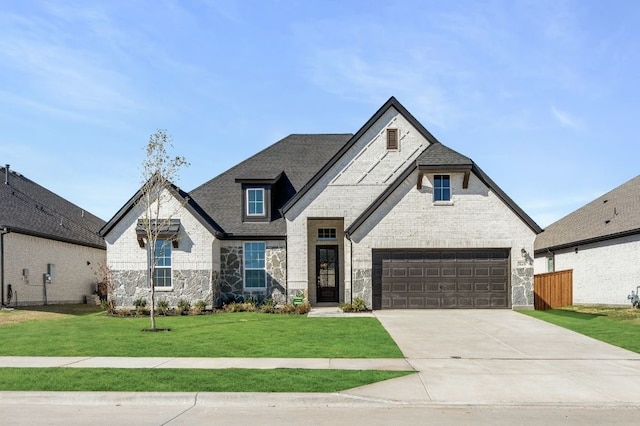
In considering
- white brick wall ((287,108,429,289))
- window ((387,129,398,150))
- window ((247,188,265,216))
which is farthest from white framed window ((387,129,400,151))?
window ((247,188,265,216))

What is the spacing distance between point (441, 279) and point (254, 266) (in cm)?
864

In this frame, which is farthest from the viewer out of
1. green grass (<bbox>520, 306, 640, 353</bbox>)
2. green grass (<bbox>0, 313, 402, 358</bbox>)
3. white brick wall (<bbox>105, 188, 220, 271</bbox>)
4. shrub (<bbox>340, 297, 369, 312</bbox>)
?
white brick wall (<bbox>105, 188, 220, 271</bbox>)

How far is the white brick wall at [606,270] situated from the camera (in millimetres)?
26188

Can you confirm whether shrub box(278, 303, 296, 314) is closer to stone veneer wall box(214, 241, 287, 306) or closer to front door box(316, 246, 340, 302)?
stone veneer wall box(214, 241, 287, 306)

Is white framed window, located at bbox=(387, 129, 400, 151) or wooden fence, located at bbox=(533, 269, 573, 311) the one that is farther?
white framed window, located at bbox=(387, 129, 400, 151)

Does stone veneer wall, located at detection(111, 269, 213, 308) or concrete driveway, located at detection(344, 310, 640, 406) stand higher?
stone veneer wall, located at detection(111, 269, 213, 308)

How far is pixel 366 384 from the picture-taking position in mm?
10352

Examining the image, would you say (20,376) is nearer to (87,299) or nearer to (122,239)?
(122,239)

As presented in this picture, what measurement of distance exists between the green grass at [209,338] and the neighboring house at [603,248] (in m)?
13.5

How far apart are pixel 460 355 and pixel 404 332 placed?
3995 millimetres

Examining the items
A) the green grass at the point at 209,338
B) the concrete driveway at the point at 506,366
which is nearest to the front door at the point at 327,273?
the green grass at the point at 209,338

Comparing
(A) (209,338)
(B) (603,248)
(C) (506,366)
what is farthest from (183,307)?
(B) (603,248)

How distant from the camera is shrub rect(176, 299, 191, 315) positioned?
981 inches

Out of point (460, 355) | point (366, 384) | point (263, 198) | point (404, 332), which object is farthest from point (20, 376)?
point (263, 198)
